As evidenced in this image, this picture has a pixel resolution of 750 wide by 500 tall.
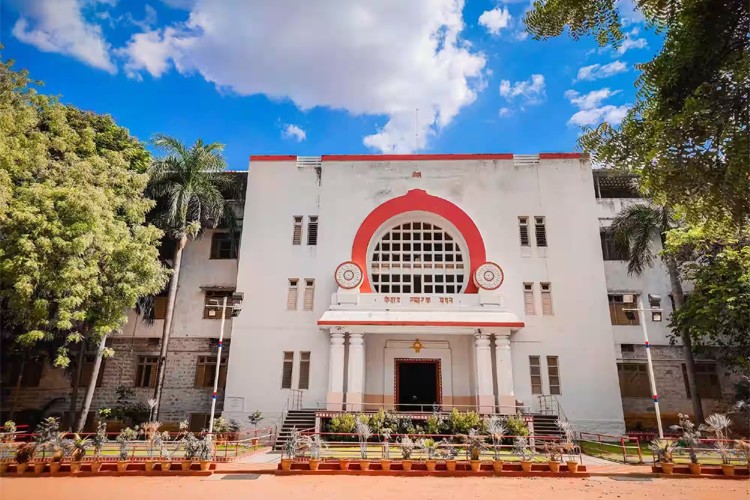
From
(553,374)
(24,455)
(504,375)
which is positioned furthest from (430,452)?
(24,455)

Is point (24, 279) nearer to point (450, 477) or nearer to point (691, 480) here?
point (450, 477)

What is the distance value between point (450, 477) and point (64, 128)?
51.8 feet

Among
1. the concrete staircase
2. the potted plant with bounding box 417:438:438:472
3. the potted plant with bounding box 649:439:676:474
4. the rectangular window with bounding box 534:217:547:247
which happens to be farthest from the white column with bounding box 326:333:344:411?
the potted plant with bounding box 649:439:676:474

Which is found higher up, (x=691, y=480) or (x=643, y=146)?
(x=643, y=146)

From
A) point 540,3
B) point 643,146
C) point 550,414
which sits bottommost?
point 550,414

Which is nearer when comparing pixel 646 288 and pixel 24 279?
pixel 24 279

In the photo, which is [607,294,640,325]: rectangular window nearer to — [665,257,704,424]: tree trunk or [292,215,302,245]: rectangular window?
[665,257,704,424]: tree trunk

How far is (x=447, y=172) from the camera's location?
18.9 meters

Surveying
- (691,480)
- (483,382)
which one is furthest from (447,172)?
(691,480)

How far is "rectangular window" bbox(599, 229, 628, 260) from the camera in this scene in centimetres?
1958

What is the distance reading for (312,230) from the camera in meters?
18.8

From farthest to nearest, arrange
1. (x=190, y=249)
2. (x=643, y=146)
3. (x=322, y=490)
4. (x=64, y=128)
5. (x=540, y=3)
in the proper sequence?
(x=190, y=249) < (x=64, y=128) < (x=322, y=490) < (x=643, y=146) < (x=540, y=3)

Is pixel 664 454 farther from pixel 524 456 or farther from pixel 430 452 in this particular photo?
pixel 430 452

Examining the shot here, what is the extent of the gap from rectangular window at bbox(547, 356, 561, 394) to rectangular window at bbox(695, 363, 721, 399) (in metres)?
5.92
